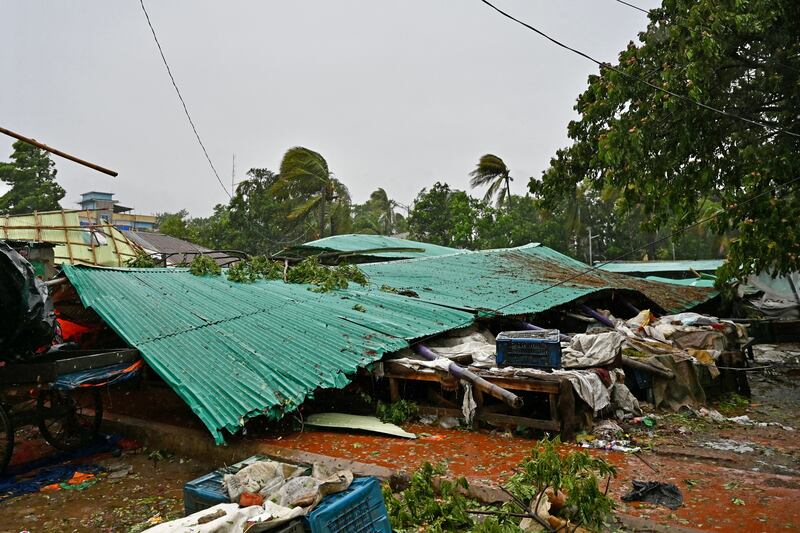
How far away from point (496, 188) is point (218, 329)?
828 inches

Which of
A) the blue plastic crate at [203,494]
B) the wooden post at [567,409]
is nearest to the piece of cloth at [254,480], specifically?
the blue plastic crate at [203,494]

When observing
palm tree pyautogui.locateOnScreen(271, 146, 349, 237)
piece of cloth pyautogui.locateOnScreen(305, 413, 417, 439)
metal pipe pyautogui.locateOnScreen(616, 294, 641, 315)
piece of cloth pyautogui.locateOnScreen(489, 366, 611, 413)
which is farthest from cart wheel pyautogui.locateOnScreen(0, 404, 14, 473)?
palm tree pyautogui.locateOnScreen(271, 146, 349, 237)

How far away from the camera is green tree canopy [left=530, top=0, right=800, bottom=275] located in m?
7.45

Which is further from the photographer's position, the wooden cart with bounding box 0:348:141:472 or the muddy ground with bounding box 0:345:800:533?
the wooden cart with bounding box 0:348:141:472

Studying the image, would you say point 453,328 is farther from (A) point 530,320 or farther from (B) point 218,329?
(B) point 218,329

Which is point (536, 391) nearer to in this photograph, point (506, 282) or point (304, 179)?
point (506, 282)

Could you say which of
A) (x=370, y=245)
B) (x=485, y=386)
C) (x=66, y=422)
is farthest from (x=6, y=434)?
(x=370, y=245)

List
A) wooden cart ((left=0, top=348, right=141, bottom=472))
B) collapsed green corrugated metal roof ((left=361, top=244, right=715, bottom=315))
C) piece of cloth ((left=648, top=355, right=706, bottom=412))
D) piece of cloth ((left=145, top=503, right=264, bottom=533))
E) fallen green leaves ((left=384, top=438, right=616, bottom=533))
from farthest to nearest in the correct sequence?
1. collapsed green corrugated metal roof ((left=361, top=244, right=715, bottom=315))
2. piece of cloth ((left=648, top=355, right=706, bottom=412))
3. wooden cart ((left=0, top=348, right=141, bottom=472))
4. fallen green leaves ((left=384, top=438, right=616, bottom=533))
5. piece of cloth ((left=145, top=503, right=264, bottom=533))

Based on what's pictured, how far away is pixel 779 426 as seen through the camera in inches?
294

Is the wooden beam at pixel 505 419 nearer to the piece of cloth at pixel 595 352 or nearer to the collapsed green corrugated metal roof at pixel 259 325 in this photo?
the collapsed green corrugated metal roof at pixel 259 325

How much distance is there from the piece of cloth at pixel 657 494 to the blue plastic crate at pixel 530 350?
2590 millimetres

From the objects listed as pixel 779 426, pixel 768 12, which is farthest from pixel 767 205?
pixel 779 426

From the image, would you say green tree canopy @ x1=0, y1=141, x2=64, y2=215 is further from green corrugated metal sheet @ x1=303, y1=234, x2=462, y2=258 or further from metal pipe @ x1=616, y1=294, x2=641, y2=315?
metal pipe @ x1=616, y1=294, x2=641, y2=315

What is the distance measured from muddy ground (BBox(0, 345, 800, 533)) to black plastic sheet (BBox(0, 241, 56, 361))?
1.51 metres
